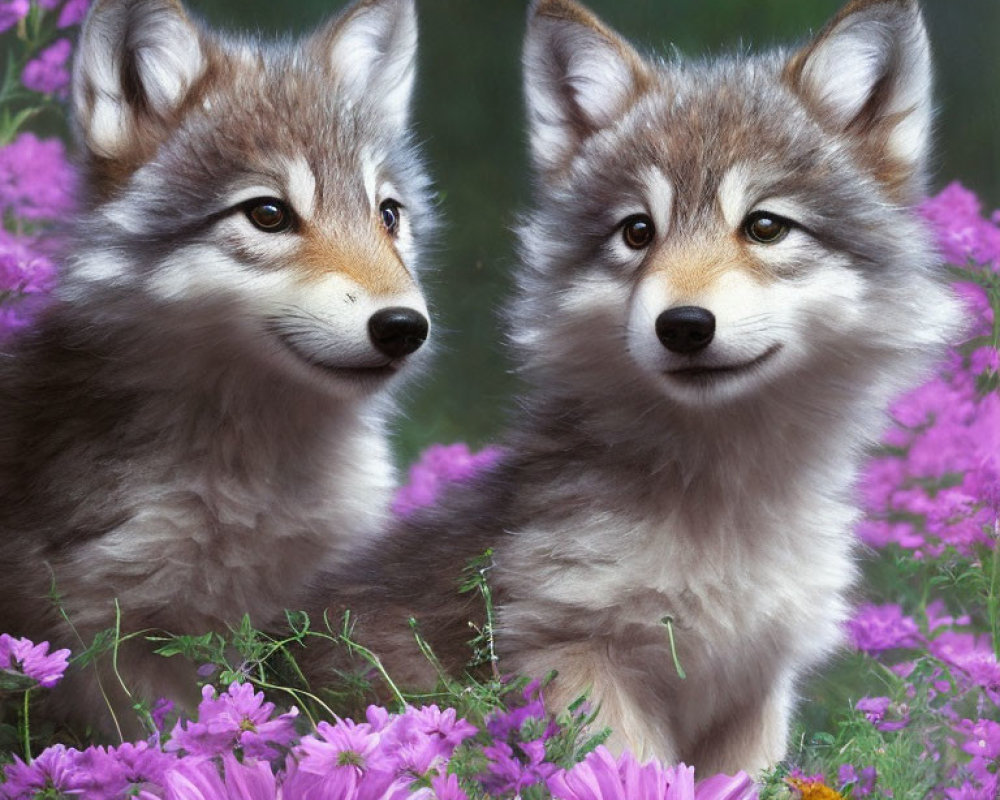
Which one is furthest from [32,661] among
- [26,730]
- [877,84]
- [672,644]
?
[877,84]

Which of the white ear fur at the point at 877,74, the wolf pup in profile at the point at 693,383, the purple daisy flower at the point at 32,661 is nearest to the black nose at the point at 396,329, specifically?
the wolf pup in profile at the point at 693,383

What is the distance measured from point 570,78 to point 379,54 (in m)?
0.31

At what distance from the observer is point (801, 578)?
2025mm

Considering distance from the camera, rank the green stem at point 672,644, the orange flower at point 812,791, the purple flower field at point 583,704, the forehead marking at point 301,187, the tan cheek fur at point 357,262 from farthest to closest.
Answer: the forehead marking at point 301,187
the tan cheek fur at point 357,262
the green stem at point 672,644
the orange flower at point 812,791
the purple flower field at point 583,704

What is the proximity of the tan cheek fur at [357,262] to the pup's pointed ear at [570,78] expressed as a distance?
299mm

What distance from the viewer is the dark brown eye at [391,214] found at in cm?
226

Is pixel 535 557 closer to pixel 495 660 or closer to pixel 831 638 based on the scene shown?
pixel 495 660

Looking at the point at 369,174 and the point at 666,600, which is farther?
the point at 369,174

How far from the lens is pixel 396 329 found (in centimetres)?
192

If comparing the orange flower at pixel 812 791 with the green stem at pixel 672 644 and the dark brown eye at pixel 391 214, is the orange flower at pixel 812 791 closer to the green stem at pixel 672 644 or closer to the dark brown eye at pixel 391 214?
the green stem at pixel 672 644

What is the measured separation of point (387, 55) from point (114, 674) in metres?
1.04

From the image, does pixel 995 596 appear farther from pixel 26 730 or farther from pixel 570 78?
pixel 26 730

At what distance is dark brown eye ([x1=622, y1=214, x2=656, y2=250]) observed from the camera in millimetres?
2002

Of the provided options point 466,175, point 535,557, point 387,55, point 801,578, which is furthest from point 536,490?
point 387,55
